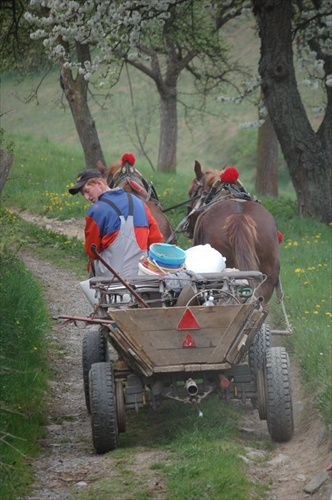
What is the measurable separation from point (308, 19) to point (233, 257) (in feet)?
35.8

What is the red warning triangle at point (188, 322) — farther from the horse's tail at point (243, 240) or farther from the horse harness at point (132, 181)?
the horse harness at point (132, 181)

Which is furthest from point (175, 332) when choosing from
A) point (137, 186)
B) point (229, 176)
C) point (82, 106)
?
point (82, 106)

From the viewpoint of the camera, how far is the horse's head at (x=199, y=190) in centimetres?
1069

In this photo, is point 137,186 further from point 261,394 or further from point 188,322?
point 188,322

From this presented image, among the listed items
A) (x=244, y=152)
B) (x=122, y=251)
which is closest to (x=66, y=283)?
(x=122, y=251)

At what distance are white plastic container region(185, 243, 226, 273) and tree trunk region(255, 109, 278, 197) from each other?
60.7ft

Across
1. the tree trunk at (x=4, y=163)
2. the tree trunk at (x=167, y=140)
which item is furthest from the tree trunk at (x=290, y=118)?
the tree trunk at (x=167, y=140)

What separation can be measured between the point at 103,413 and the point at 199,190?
15.7ft

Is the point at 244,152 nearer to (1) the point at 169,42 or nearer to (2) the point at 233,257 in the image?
(1) the point at 169,42

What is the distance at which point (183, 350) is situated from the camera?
6.78 metres

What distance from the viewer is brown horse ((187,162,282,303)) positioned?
8836mm

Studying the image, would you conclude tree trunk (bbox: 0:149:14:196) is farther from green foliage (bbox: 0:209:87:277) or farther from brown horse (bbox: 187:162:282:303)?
green foliage (bbox: 0:209:87:277)

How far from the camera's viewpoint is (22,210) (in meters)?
20.1

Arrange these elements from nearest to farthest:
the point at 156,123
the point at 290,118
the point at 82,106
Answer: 1. the point at 290,118
2. the point at 82,106
3. the point at 156,123
